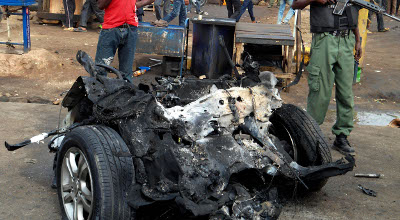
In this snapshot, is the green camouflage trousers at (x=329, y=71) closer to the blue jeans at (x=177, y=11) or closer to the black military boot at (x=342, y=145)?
the black military boot at (x=342, y=145)

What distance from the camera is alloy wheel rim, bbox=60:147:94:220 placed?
138 inches

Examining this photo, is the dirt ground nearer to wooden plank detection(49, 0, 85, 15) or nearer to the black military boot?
the black military boot

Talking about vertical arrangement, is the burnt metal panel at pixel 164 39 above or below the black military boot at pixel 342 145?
above

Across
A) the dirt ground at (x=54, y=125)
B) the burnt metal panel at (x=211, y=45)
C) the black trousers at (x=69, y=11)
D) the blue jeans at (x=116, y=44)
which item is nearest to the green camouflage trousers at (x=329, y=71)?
the dirt ground at (x=54, y=125)

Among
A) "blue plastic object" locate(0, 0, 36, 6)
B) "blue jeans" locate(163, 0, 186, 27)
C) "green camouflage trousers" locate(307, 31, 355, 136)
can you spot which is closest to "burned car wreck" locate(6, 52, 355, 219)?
"green camouflage trousers" locate(307, 31, 355, 136)

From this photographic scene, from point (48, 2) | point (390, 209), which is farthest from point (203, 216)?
point (48, 2)

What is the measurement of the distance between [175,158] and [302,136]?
146 centimetres

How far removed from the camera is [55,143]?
14.1ft

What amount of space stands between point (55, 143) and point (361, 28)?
7508mm

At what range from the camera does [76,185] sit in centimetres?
363

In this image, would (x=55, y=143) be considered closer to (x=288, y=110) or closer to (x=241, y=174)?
(x=241, y=174)

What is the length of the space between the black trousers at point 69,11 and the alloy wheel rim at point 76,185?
37.5 ft

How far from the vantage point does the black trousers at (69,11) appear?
47.0 ft

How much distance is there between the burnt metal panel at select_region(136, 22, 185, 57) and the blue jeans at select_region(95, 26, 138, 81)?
8.45 ft
